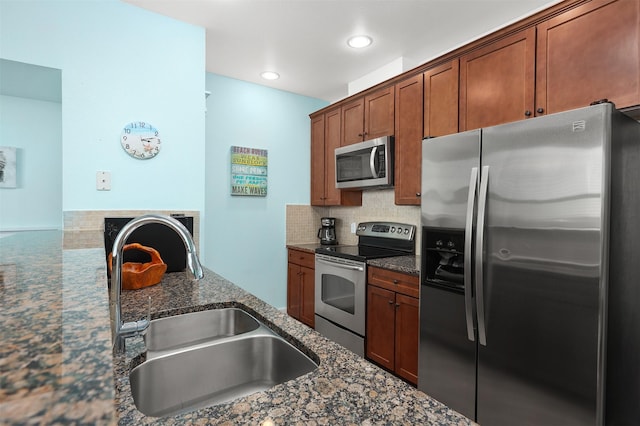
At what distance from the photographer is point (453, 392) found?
5.99 feet

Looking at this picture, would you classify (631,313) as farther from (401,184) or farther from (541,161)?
(401,184)

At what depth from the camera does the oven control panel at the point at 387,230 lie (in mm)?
2951

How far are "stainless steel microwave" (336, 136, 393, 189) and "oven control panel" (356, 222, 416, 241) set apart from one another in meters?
0.40

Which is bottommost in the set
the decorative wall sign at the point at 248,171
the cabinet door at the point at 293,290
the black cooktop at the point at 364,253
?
the cabinet door at the point at 293,290

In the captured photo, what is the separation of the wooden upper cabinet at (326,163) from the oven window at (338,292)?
850 millimetres

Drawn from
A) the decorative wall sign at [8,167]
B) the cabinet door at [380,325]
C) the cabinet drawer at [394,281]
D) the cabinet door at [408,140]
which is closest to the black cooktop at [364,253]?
the cabinet drawer at [394,281]

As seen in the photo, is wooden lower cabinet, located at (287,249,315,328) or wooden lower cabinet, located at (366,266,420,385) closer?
wooden lower cabinet, located at (366,266,420,385)

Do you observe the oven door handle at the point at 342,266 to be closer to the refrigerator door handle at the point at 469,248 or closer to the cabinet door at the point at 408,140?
the cabinet door at the point at 408,140

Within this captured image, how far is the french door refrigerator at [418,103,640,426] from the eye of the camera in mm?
1324

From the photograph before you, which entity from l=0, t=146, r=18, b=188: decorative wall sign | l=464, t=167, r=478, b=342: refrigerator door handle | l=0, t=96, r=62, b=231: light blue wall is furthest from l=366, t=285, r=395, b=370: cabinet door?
l=0, t=146, r=18, b=188: decorative wall sign

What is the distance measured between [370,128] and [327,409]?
271 centimetres

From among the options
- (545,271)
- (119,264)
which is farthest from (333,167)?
(119,264)

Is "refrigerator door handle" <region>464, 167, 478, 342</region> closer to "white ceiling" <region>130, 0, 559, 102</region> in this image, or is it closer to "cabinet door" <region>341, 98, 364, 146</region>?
"white ceiling" <region>130, 0, 559, 102</region>

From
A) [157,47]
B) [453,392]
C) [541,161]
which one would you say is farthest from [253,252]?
[541,161]
